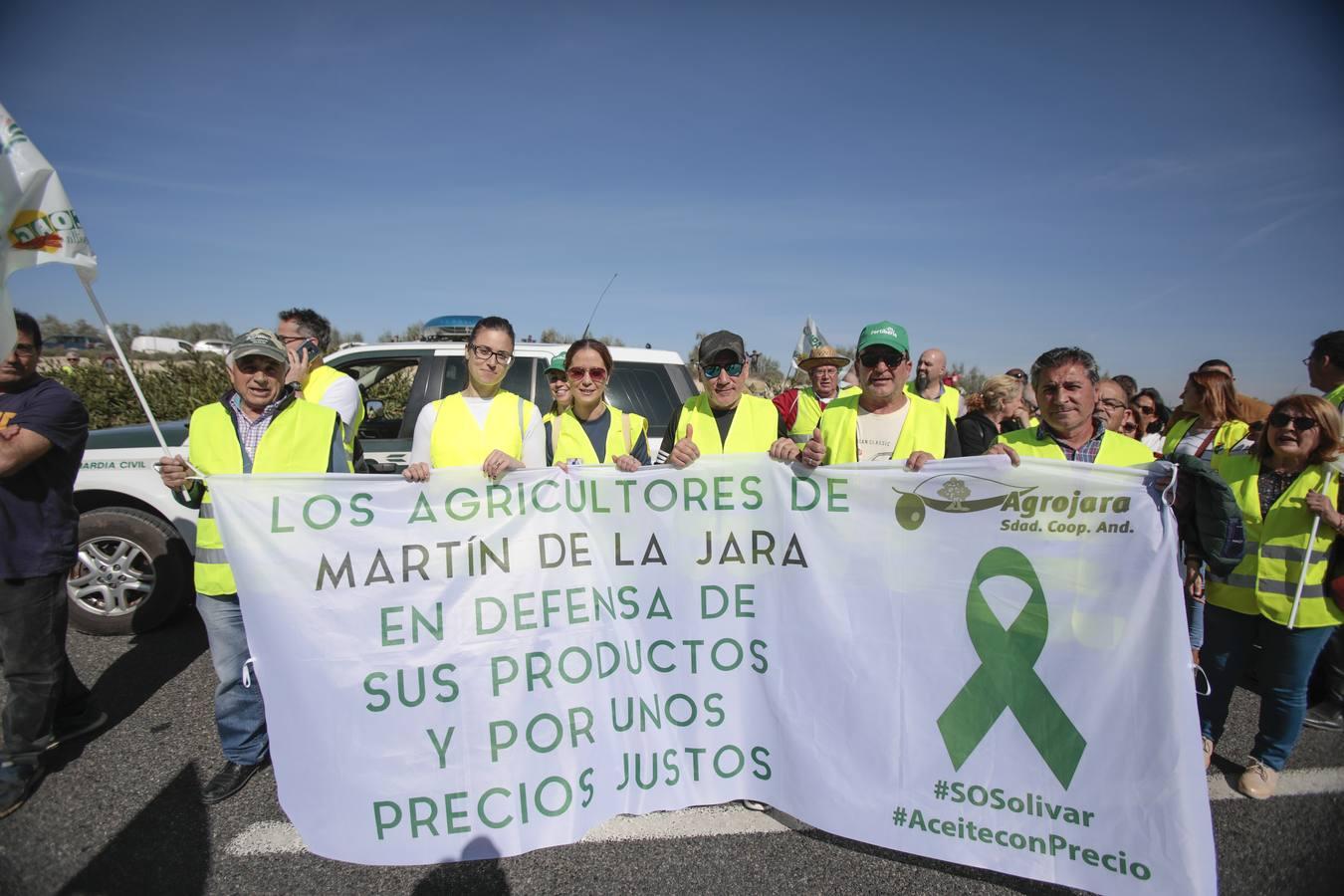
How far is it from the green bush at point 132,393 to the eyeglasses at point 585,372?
8448 millimetres

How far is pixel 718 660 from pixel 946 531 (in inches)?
41.7

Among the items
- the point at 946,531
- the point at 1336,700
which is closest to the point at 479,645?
the point at 946,531

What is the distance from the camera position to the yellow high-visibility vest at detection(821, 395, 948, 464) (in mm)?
2939

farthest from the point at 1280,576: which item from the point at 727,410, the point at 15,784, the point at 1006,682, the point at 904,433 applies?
the point at 15,784

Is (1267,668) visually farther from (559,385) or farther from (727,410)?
(559,385)

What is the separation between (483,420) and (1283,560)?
3.79m

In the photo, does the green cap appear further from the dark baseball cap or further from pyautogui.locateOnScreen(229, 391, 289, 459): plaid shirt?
pyautogui.locateOnScreen(229, 391, 289, 459): plaid shirt

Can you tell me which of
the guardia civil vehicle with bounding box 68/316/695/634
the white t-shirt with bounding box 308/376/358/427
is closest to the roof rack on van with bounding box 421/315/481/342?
the guardia civil vehicle with bounding box 68/316/695/634

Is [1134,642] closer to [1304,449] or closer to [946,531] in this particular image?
[946,531]

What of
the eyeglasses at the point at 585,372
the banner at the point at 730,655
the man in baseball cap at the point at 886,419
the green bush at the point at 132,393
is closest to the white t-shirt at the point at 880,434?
the man in baseball cap at the point at 886,419

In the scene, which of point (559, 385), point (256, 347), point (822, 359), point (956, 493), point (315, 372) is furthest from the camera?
point (822, 359)

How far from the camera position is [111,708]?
3.70m

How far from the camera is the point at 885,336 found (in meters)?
2.96

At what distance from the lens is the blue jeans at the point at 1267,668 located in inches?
118
